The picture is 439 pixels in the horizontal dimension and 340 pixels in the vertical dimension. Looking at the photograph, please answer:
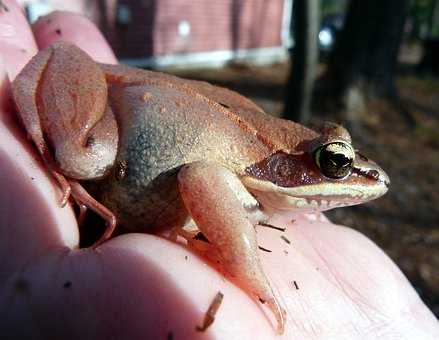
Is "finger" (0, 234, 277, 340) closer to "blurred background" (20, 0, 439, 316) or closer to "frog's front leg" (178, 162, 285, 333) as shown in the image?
"frog's front leg" (178, 162, 285, 333)

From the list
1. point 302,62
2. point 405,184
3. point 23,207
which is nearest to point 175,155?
point 23,207

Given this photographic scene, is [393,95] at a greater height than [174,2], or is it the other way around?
[174,2]

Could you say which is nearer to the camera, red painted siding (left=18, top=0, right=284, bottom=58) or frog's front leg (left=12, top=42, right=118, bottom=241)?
frog's front leg (left=12, top=42, right=118, bottom=241)

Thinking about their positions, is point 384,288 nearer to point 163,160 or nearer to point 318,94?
point 163,160

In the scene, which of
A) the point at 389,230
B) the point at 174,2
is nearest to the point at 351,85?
the point at 389,230

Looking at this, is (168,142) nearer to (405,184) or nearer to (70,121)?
(70,121)

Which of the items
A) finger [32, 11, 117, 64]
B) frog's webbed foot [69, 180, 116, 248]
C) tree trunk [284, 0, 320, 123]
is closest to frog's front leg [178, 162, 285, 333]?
frog's webbed foot [69, 180, 116, 248]

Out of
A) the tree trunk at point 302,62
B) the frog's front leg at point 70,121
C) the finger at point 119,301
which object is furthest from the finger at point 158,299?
the tree trunk at point 302,62
